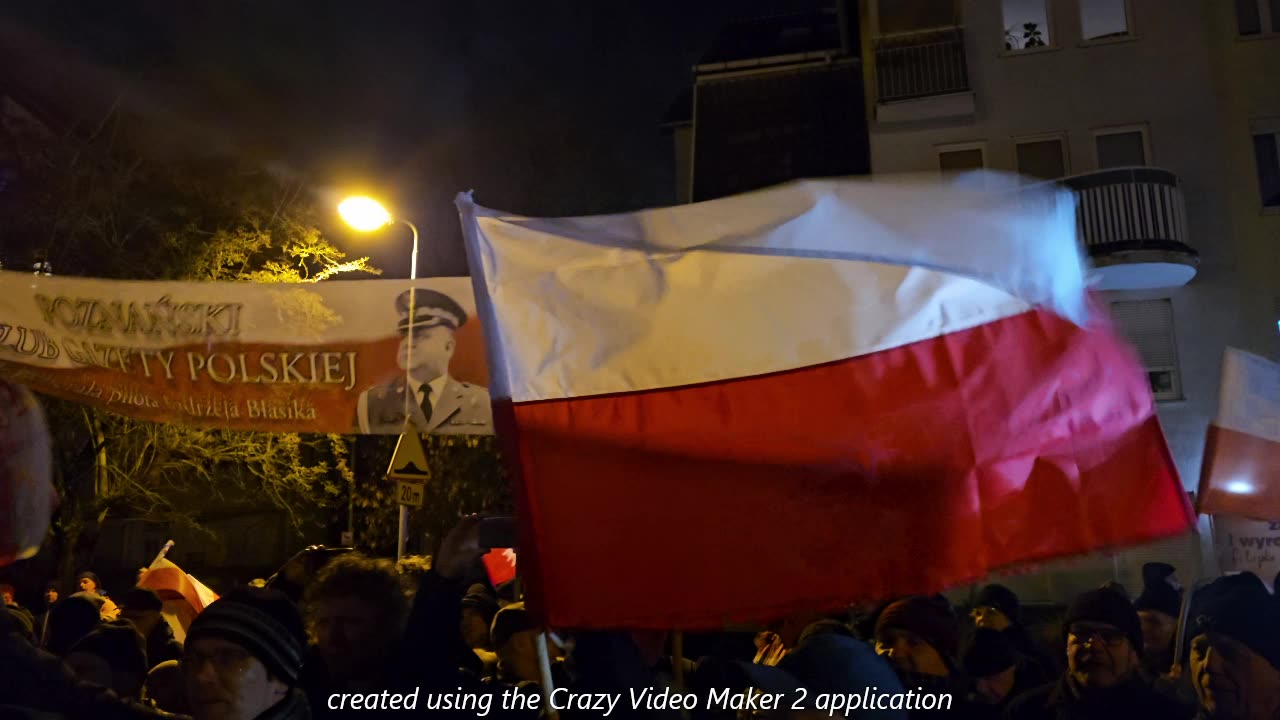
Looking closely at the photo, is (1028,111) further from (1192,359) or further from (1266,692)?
(1266,692)

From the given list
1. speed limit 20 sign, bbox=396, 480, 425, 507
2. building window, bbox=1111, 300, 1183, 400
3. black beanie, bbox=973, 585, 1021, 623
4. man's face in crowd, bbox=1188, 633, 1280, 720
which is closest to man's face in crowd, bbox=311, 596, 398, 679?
man's face in crowd, bbox=1188, 633, 1280, 720

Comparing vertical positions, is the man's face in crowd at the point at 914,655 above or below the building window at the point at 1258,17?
below

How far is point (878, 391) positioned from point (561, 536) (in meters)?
1.12

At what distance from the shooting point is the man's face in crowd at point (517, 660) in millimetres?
4449

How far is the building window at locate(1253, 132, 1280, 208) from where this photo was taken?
647 inches

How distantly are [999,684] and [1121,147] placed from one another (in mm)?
14885

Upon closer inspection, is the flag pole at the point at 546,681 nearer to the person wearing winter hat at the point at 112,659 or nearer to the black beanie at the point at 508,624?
the black beanie at the point at 508,624

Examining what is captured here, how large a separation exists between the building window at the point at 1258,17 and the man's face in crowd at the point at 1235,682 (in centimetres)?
1651

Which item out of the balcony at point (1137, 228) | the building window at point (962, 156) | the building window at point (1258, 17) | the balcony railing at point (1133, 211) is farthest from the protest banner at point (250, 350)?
the building window at point (1258, 17)

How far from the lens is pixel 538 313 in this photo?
122 inches

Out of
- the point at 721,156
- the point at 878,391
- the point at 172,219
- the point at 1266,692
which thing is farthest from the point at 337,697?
the point at 721,156

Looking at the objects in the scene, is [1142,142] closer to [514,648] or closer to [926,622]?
[926,622]

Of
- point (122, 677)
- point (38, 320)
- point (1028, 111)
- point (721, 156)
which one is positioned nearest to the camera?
point (122, 677)

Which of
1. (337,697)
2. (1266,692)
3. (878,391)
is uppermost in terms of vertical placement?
(878,391)
